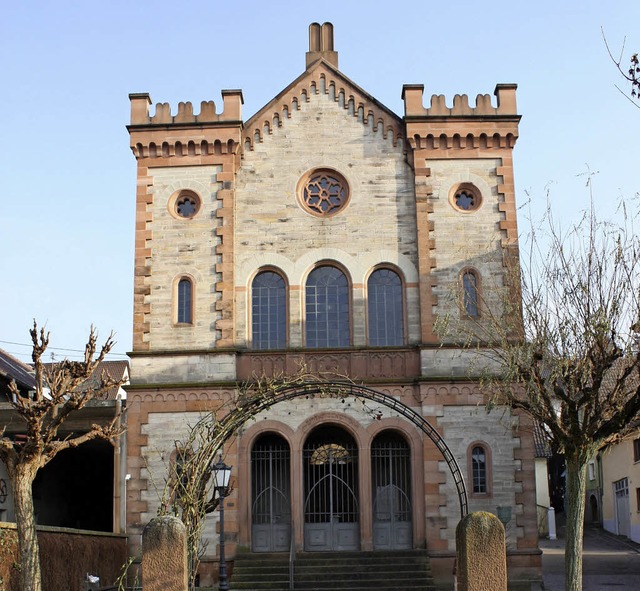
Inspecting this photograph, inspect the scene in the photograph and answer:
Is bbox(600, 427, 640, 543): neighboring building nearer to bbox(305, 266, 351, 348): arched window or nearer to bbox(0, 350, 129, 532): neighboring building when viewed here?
bbox(305, 266, 351, 348): arched window

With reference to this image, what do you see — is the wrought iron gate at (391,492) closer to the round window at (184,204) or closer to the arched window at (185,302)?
the arched window at (185,302)

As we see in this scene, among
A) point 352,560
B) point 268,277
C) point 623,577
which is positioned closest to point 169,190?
point 268,277

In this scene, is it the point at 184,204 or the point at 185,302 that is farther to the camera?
the point at 184,204

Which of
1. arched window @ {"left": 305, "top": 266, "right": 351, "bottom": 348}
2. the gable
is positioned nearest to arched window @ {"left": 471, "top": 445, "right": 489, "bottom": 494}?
arched window @ {"left": 305, "top": 266, "right": 351, "bottom": 348}

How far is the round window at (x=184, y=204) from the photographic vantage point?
29.7 metres

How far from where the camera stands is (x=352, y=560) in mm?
26922

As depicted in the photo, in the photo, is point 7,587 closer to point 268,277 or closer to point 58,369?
point 58,369

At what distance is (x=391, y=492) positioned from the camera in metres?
28.3

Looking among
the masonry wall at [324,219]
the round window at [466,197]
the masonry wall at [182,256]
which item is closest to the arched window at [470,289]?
the masonry wall at [324,219]

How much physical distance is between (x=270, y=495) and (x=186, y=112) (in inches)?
451

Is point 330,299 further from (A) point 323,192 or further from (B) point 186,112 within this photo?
(B) point 186,112

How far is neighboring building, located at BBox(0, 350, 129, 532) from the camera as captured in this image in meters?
30.1

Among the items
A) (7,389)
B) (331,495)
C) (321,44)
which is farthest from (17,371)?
(321,44)

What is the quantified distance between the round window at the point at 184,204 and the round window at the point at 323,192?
308 centimetres
